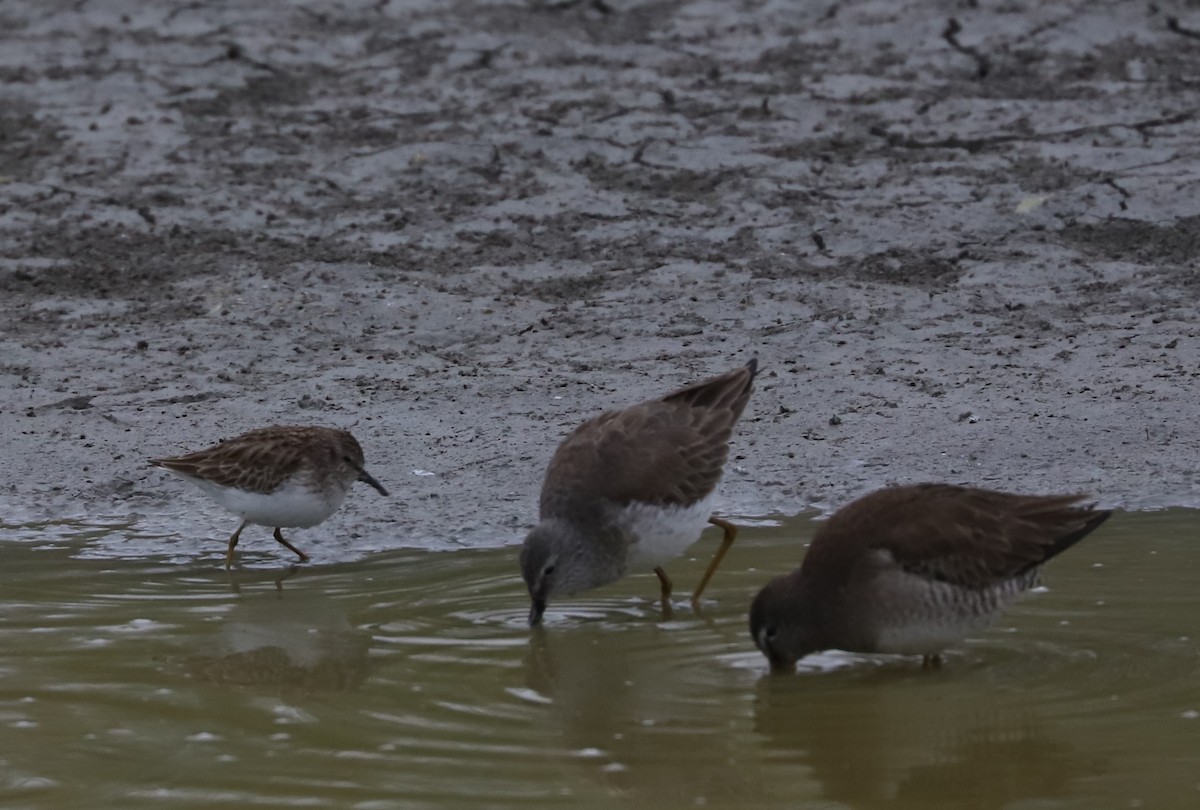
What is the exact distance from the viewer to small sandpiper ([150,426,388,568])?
24.3ft

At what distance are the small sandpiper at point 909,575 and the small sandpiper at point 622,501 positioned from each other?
647 millimetres

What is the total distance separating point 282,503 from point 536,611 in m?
1.37

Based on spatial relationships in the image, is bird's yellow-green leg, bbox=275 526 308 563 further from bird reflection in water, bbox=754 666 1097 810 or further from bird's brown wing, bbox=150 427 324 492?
bird reflection in water, bbox=754 666 1097 810

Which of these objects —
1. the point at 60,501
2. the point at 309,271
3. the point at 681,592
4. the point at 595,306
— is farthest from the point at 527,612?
the point at 309,271

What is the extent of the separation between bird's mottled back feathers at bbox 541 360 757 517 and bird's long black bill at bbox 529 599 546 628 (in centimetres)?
34

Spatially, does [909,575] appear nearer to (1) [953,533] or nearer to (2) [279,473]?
(1) [953,533]

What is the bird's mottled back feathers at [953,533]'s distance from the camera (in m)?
6.04

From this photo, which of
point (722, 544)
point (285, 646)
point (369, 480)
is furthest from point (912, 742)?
point (369, 480)

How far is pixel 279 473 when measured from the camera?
736 cm

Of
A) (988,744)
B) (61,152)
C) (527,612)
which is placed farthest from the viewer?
(61,152)

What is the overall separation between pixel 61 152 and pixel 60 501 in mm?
4857

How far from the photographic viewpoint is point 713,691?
584 cm

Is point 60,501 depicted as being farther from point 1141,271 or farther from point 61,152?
point 1141,271

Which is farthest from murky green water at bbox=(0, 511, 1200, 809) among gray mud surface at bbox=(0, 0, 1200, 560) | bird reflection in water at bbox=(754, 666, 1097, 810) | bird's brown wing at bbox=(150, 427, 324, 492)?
gray mud surface at bbox=(0, 0, 1200, 560)
